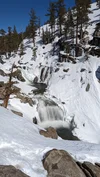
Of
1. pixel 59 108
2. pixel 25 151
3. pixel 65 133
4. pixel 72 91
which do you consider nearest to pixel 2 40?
pixel 72 91

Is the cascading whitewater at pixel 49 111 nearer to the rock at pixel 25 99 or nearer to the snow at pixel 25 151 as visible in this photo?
the rock at pixel 25 99

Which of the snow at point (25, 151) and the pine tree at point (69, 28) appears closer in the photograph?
the snow at point (25, 151)

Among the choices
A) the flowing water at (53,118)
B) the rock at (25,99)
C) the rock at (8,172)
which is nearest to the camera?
the rock at (8,172)

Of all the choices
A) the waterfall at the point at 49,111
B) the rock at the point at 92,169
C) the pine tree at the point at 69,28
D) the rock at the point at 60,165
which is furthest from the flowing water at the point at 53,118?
the pine tree at the point at 69,28

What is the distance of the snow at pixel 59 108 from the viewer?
1000 cm

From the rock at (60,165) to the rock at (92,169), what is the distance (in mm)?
454

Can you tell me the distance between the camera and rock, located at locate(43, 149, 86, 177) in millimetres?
8852

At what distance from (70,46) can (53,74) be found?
361 inches

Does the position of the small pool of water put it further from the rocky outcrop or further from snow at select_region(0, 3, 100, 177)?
the rocky outcrop

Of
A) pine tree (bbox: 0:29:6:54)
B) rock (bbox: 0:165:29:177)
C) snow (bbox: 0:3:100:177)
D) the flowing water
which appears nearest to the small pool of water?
the flowing water

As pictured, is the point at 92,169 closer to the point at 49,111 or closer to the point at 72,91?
the point at 49,111

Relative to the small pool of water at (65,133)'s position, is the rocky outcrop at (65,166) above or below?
above

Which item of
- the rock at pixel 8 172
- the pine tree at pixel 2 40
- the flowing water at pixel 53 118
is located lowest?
the flowing water at pixel 53 118

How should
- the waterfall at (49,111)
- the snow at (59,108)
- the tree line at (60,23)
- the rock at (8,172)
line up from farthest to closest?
the tree line at (60,23), the waterfall at (49,111), the snow at (59,108), the rock at (8,172)
